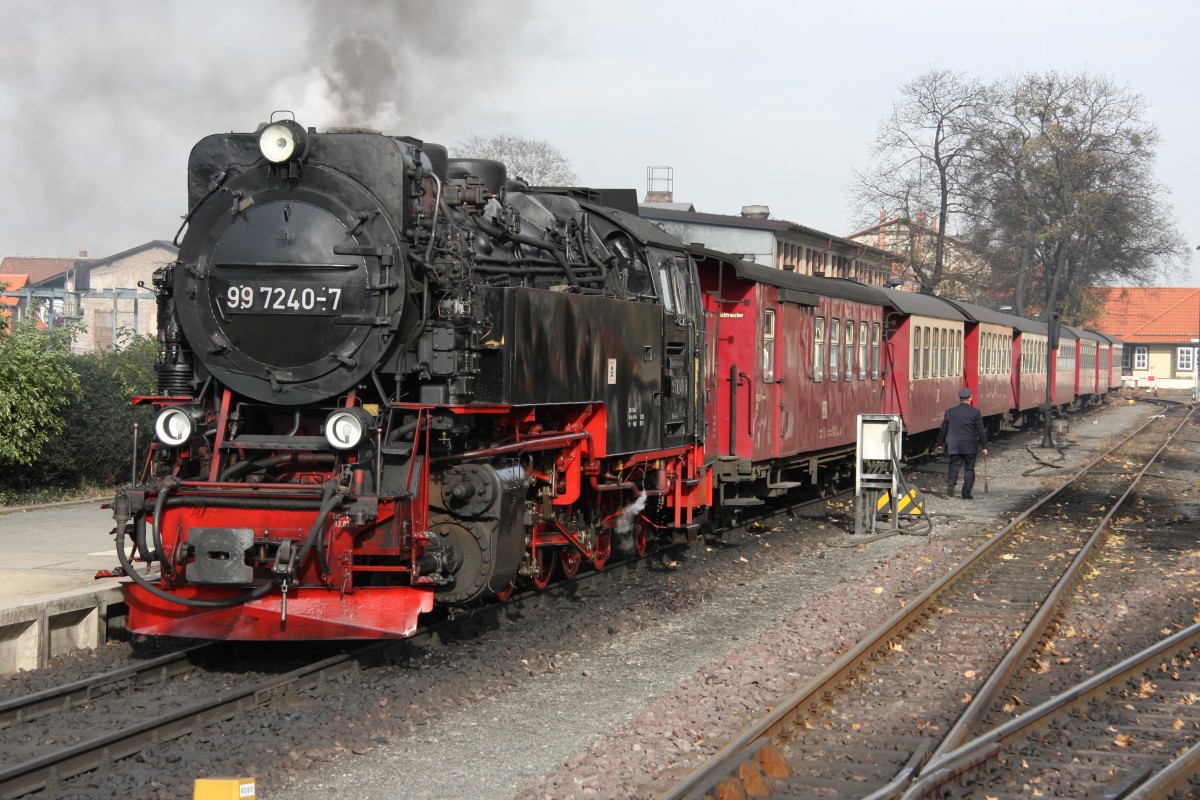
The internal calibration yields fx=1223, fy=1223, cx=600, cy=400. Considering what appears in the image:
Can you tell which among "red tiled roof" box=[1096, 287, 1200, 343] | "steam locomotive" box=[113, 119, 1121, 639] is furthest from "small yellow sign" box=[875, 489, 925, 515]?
"red tiled roof" box=[1096, 287, 1200, 343]

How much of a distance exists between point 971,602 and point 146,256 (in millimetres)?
58205

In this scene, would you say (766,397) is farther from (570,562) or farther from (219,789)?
(219,789)

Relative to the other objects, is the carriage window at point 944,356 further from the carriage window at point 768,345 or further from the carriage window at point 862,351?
the carriage window at point 768,345

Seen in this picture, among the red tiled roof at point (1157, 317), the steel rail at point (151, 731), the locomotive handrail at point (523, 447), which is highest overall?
the red tiled roof at point (1157, 317)

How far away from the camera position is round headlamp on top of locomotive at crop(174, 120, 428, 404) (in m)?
7.17

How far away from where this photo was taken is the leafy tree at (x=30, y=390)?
551 inches

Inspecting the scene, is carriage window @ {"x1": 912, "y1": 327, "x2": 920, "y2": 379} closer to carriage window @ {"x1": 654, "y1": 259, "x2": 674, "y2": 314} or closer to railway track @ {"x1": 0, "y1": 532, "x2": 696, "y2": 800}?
carriage window @ {"x1": 654, "y1": 259, "x2": 674, "y2": 314}

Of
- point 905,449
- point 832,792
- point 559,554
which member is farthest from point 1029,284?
point 832,792

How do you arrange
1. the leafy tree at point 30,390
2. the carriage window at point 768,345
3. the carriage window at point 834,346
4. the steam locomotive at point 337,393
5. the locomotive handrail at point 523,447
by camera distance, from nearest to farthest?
the steam locomotive at point 337,393, the locomotive handrail at point 523,447, the carriage window at point 768,345, the leafy tree at point 30,390, the carriage window at point 834,346

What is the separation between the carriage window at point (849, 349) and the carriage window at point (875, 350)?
1157mm

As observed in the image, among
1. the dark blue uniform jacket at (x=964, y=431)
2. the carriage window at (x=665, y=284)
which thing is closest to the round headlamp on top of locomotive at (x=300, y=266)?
the carriage window at (x=665, y=284)

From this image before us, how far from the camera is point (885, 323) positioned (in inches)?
772

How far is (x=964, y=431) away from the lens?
16.9 metres

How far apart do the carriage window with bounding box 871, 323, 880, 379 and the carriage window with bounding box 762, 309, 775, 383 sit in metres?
4.90
